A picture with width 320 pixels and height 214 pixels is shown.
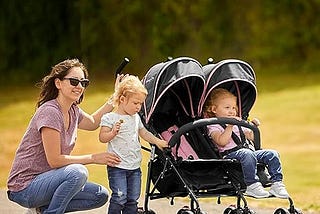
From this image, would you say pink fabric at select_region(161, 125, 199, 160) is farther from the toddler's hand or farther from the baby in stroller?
the toddler's hand

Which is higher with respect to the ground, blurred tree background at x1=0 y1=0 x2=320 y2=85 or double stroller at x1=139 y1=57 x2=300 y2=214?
blurred tree background at x1=0 y1=0 x2=320 y2=85

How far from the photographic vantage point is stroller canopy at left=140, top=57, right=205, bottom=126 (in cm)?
457

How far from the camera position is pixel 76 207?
13.7 feet

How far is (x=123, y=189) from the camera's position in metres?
4.31

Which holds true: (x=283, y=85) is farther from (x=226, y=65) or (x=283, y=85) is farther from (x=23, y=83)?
(x=226, y=65)

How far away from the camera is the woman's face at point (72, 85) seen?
410 centimetres

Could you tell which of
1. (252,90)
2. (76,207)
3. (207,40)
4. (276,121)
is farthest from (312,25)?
(76,207)

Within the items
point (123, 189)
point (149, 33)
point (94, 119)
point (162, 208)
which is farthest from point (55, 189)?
point (149, 33)

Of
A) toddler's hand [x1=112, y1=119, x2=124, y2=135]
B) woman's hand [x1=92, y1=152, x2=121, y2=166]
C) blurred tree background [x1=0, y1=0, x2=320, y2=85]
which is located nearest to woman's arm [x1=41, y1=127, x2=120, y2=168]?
woman's hand [x1=92, y1=152, x2=121, y2=166]

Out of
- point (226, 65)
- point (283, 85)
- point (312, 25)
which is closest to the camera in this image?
point (226, 65)

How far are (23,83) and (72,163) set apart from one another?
14.4m

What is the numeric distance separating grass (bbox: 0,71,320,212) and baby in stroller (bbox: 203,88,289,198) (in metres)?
1.39

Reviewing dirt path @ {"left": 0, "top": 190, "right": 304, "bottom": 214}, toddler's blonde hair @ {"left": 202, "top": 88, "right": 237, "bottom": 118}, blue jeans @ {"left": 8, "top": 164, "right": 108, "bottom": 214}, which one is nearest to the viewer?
blue jeans @ {"left": 8, "top": 164, "right": 108, "bottom": 214}

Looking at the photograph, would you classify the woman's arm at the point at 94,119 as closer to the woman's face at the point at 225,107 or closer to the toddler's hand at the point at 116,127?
the toddler's hand at the point at 116,127
